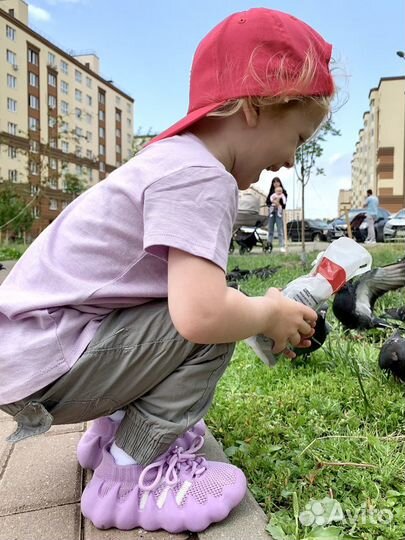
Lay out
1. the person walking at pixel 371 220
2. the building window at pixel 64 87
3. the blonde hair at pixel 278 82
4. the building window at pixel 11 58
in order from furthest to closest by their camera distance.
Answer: the building window at pixel 64 87 < the building window at pixel 11 58 < the person walking at pixel 371 220 < the blonde hair at pixel 278 82

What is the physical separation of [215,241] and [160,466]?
55 cm

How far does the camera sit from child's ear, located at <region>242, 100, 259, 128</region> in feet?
3.70

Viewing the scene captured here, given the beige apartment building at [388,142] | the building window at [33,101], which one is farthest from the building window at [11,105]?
the beige apartment building at [388,142]

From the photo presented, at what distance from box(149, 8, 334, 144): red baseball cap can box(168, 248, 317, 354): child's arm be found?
1.14 ft

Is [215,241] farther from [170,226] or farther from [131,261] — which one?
[131,261]

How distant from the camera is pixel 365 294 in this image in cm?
248

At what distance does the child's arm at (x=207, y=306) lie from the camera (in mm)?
1000

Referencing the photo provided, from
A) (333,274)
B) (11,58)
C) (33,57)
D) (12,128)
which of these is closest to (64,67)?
(33,57)

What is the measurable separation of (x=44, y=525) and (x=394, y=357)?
3.86 feet

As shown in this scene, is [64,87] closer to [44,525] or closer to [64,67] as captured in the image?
[64,67]

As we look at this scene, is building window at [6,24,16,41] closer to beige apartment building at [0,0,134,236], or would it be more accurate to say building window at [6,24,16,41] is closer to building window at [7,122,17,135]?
beige apartment building at [0,0,134,236]

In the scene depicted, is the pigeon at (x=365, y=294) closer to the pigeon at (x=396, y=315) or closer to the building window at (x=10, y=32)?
the pigeon at (x=396, y=315)

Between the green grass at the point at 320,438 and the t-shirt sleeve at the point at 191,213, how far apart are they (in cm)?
59

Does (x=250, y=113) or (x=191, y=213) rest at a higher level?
→ (x=250, y=113)
